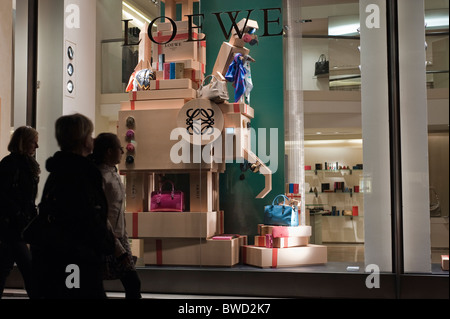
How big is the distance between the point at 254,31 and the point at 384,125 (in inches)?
56.8

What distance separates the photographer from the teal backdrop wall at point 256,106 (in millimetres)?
4930

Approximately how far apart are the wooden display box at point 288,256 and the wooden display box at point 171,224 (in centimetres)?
48

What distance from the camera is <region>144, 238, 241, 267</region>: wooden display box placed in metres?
4.65

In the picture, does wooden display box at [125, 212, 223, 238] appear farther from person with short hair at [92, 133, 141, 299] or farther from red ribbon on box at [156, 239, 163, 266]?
person with short hair at [92, 133, 141, 299]

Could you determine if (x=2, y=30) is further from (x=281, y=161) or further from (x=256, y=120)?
(x=281, y=161)

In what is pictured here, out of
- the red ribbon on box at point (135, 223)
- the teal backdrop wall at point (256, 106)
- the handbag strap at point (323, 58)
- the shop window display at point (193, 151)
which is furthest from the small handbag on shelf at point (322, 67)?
the red ribbon on box at point (135, 223)

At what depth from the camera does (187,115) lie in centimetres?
469

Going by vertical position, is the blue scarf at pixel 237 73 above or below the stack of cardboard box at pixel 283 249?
above

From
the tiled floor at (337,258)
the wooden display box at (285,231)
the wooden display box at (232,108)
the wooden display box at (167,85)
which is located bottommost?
A: the tiled floor at (337,258)

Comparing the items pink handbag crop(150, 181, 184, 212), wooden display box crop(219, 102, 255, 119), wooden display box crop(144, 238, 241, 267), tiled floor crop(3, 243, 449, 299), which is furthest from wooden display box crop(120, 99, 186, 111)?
tiled floor crop(3, 243, 449, 299)

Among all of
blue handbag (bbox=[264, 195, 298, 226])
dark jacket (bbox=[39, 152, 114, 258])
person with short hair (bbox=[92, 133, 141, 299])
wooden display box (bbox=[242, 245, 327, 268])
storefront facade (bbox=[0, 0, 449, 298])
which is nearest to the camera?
dark jacket (bbox=[39, 152, 114, 258])

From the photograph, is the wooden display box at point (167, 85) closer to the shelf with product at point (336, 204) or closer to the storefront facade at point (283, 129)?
the storefront facade at point (283, 129)

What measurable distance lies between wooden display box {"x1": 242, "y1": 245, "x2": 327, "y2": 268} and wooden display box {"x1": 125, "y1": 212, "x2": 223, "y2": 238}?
0.48 m
